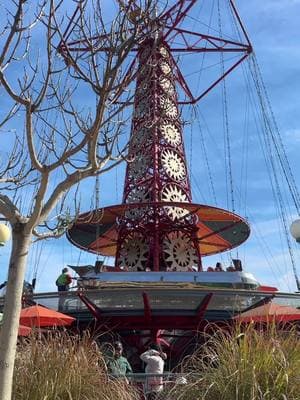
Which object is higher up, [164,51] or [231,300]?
[164,51]

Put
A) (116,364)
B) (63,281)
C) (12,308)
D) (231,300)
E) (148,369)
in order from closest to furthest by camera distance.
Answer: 1. (12,308)
2. (116,364)
3. (148,369)
4. (231,300)
5. (63,281)

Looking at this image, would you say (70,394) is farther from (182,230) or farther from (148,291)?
(182,230)

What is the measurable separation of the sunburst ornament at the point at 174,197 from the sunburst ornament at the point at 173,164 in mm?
667

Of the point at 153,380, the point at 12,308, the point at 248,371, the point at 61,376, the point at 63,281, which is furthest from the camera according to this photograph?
the point at 63,281

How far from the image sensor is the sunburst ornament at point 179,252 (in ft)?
92.7

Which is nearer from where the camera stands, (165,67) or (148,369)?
(148,369)

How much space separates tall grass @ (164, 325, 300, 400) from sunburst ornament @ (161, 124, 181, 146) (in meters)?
24.2

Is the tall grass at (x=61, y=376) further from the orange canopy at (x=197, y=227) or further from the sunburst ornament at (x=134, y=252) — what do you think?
the sunburst ornament at (x=134, y=252)

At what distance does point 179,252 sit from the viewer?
1128 inches

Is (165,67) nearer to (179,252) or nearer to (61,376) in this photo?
(179,252)

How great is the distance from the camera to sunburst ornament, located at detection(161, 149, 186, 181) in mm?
29688

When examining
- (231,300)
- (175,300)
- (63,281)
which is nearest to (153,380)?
(175,300)

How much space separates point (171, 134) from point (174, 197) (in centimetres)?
376

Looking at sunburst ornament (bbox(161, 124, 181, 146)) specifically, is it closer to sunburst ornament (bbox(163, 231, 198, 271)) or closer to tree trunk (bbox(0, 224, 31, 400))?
sunburst ornament (bbox(163, 231, 198, 271))
